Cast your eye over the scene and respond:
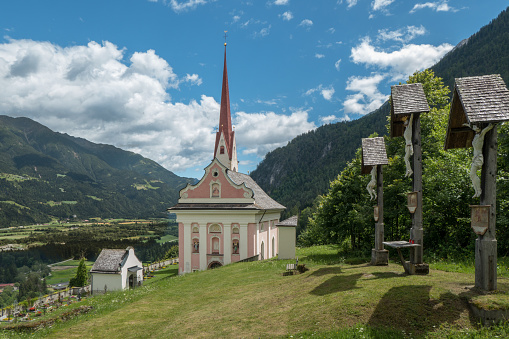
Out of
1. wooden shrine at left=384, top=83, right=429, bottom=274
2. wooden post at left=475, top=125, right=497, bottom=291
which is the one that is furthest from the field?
wooden shrine at left=384, top=83, right=429, bottom=274

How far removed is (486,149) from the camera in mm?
7039

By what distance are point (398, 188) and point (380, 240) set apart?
17.2 feet

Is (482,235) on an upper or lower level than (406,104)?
lower

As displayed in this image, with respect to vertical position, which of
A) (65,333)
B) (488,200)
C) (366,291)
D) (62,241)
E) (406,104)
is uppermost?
(406,104)

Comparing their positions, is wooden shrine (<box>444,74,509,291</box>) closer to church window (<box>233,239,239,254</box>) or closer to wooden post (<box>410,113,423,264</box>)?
wooden post (<box>410,113,423,264</box>)

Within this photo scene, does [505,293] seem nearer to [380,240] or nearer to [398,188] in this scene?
[380,240]

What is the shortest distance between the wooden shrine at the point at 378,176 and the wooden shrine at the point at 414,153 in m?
1.93

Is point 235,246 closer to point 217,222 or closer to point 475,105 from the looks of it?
point 217,222

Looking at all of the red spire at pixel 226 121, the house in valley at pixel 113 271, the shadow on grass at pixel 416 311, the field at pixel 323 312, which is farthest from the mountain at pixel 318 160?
the shadow on grass at pixel 416 311

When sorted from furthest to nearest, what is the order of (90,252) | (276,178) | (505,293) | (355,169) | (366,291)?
(276,178) < (90,252) < (355,169) < (366,291) < (505,293)

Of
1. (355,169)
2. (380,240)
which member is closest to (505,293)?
(380,240)

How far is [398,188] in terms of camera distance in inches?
642

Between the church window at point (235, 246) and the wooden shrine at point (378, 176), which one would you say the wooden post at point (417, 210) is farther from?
the church window at point (235, 246)

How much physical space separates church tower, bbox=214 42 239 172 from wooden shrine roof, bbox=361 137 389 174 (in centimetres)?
3038
